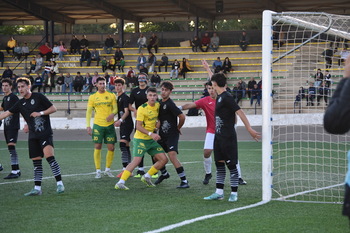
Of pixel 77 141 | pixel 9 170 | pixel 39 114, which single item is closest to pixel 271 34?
pixel 39 114

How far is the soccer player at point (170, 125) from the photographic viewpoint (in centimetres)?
1018

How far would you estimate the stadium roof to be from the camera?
3678 cm

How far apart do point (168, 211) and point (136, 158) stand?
229 cm

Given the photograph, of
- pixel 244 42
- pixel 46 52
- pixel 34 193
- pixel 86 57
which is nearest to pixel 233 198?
pixel 34 193

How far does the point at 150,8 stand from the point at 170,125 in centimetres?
3036

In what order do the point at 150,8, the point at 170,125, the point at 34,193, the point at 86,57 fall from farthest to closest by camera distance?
1. the point at 150,8
2. the point at 86,57
3. the point at 170,125
4. the point at 34,193

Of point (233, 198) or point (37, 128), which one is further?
point (37, 128)

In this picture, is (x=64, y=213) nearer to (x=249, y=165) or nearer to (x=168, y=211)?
(x=168, y=211)

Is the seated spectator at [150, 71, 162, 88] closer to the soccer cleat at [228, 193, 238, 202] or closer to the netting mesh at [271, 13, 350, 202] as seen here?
the netting mesh at [271, 13, 350, 202]

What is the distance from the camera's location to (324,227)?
265 inches

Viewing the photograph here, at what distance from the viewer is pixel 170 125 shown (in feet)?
33.9

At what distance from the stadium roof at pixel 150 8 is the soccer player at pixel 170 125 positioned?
2606 cm

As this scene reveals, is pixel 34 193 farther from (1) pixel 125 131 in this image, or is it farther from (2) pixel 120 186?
(1) pixel 125 131

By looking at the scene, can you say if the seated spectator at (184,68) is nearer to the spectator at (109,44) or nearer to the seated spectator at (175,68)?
the seated spectator at (175,68)
